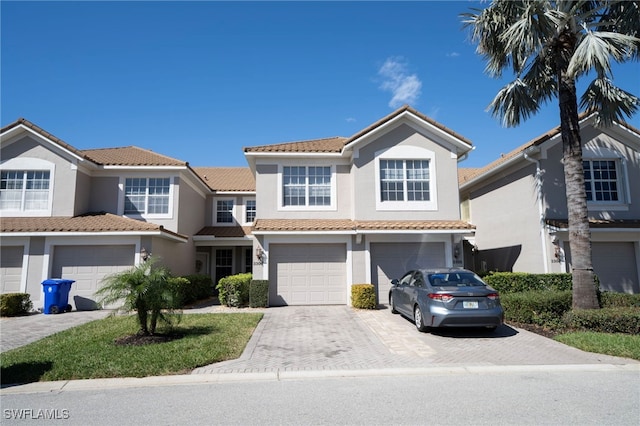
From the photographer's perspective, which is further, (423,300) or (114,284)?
(423,300)

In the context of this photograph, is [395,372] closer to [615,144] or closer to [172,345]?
[172,345]

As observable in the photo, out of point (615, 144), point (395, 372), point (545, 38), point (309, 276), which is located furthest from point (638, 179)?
point (395, 372)

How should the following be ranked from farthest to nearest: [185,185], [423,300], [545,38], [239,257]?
[239,257]
[185,185]
[545,38]
[423,300]

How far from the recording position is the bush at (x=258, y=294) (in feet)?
45.6

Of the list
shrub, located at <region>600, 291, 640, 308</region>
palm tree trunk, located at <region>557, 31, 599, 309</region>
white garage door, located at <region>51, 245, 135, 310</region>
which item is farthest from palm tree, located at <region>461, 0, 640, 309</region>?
white garage door, located at <region>51, 245, 135, 310</region>

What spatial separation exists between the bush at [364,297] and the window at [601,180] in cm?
959

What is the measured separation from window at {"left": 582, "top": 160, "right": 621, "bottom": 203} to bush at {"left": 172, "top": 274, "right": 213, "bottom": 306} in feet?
52.9

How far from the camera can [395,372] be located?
260 inches

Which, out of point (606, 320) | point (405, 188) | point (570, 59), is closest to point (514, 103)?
point (570, 59)

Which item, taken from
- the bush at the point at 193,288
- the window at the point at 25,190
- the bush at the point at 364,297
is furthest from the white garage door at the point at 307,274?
the window at the point at 25,190

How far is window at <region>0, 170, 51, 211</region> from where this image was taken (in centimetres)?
1580

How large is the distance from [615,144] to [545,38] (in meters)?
7.59

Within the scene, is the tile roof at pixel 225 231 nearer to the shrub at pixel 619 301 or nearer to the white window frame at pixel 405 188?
the white window frame at pixel 405 188

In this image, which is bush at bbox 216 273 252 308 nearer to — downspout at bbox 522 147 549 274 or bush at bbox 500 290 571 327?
bush at bbox 500 290 571 327
